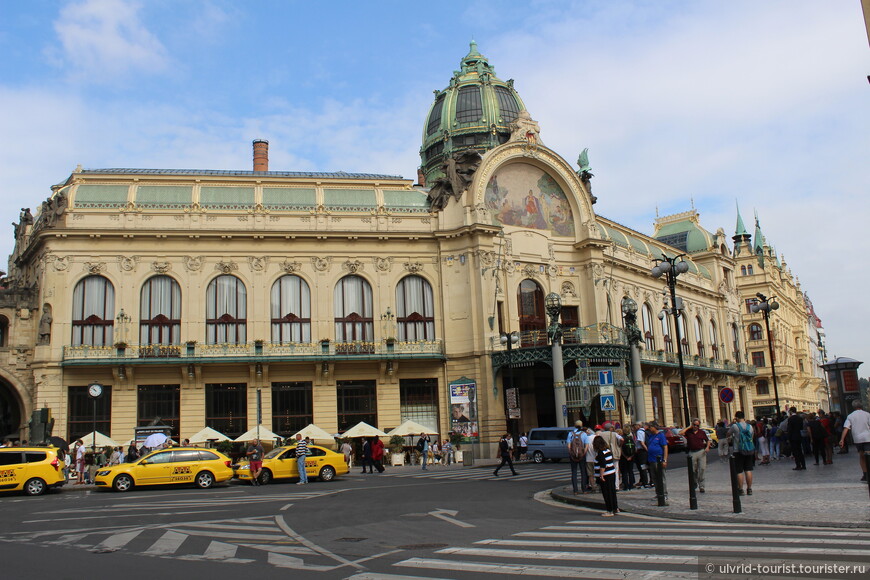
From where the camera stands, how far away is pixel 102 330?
43.0 m

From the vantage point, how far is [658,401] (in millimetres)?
58656

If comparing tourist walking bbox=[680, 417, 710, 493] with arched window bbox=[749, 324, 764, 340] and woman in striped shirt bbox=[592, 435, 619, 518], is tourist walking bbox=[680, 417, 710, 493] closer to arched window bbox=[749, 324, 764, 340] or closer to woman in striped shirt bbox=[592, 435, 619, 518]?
woman in striped shirt bbox=[592, 435, 619, 518]

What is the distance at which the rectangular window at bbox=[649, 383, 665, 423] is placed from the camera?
190ft

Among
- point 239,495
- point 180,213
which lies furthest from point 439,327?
point 239,495

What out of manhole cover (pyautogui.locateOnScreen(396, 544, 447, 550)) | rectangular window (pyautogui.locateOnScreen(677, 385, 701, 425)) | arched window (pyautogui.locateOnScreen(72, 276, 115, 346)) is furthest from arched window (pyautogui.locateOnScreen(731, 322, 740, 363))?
manhole cover (pyautogui.locateOnScreen(396, 544, 447, 550))

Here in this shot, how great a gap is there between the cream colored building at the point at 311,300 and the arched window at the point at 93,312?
10 cm

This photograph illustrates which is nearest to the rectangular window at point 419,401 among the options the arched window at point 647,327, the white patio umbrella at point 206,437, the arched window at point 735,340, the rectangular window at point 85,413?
the white patio umbrella at point 206,437

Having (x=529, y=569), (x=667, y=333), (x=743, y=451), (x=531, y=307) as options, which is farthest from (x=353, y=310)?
(x=529, y=569)

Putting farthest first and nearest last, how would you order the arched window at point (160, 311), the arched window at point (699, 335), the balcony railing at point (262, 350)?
the arched window at point (699, 335), the arched window at point (160, 311), the balcony railing at point (262, 350)

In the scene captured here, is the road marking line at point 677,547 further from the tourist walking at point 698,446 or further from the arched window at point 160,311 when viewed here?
the arched window at point 160,311

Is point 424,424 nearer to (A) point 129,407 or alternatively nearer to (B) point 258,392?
(B) point 258,392

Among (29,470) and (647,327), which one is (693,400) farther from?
(29,470)

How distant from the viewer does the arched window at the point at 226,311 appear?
145 feet

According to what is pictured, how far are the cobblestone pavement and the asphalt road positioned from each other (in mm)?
795
